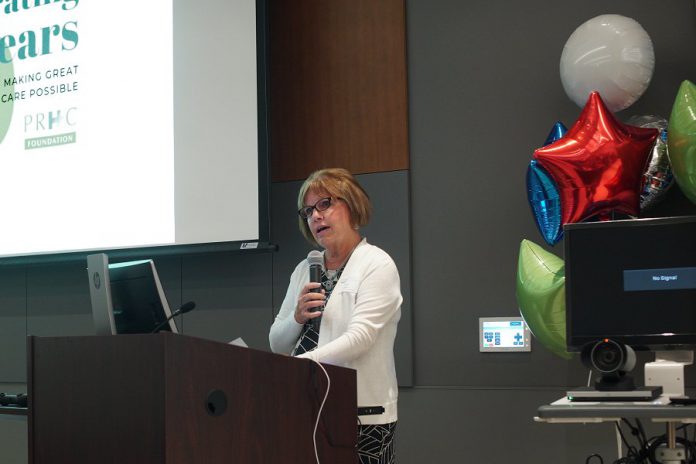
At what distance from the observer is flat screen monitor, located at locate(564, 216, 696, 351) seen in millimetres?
2506

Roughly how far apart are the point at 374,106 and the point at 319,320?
4.94 feet

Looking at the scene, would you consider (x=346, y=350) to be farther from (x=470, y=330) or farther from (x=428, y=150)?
(x=428, y=150)

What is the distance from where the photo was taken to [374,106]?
392cm

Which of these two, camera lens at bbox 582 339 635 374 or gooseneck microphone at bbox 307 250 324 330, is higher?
gooseneck microphone at bbox 307 250 324 330

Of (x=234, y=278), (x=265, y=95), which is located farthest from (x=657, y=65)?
(x=234, y=278)

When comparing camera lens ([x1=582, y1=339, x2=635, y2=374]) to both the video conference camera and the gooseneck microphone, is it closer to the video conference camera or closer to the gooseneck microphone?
the video conference camera

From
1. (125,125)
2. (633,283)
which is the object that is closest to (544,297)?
(633,283)

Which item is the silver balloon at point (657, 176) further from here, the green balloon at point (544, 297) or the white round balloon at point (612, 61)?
the green balloon at point (544, 297)

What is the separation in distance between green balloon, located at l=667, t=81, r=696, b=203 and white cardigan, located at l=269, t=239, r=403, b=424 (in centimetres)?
93

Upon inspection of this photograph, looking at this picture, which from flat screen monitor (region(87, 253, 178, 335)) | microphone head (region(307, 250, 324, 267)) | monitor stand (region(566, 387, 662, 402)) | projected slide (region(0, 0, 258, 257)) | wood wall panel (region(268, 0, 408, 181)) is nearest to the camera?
monitor stand (region(566, 387, 662, 402))

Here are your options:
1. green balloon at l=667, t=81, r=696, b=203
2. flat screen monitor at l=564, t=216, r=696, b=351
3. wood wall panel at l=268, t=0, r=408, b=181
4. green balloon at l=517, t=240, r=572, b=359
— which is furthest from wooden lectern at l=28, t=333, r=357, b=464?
wood wall panel at l=268, t=0, r=408, b=181

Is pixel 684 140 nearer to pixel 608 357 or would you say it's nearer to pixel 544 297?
pixel 544 297

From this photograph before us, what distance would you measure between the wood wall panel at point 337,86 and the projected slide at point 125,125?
0.21 m

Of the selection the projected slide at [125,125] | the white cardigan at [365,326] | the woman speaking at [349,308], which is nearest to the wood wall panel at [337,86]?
the projected slide at [125,125]
